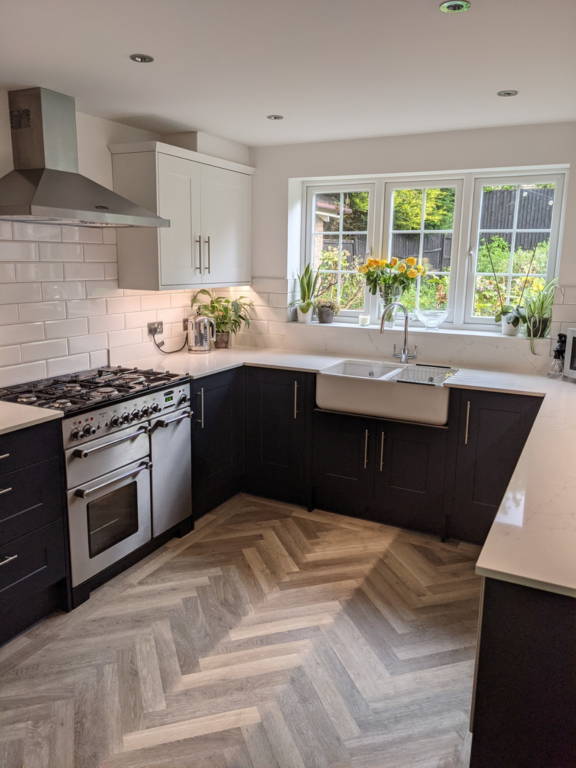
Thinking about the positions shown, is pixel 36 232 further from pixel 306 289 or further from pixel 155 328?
pixel 306 289

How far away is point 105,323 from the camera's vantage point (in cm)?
349

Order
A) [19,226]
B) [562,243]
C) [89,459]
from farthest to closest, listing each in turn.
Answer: [562,243] → [19,226] → [89,459]

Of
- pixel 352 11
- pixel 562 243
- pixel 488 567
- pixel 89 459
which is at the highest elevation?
pixel 352 11

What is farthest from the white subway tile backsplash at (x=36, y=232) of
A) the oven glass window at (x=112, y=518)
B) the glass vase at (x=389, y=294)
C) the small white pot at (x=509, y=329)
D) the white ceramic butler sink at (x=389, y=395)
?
the small white pot at (x=509, y=329)

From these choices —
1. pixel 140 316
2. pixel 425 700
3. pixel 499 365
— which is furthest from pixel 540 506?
pixel 140 316

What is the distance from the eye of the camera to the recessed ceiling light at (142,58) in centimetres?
233

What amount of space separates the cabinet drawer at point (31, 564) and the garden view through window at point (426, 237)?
2.73 m

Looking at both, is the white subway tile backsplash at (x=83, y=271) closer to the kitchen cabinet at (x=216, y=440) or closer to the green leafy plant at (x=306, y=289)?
the kitchen cabinet at (x=216, y=440)

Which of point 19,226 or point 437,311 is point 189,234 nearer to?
point 19,226

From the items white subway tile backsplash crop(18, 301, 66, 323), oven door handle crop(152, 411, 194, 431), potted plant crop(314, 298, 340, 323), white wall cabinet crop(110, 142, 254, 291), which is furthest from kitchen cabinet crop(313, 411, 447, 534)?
white subway tile backsplash crop(18, 301, 66, 323)

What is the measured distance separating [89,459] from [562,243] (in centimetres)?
286

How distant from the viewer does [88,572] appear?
2.72 meters

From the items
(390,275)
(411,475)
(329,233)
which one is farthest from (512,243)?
(411,475)

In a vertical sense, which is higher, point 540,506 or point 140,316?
point 140,316
